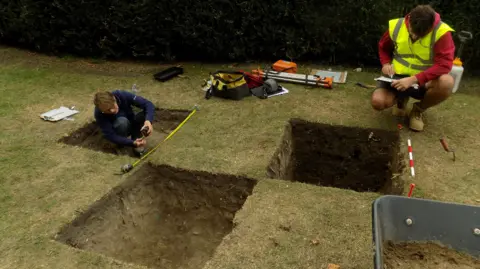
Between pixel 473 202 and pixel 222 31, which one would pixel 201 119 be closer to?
pixel 222 31

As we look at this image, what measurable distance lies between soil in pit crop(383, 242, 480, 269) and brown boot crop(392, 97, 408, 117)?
276cm

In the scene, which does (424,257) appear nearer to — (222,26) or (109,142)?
(109,142)

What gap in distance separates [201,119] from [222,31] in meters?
2.37

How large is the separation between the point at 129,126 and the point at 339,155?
2.62 meters

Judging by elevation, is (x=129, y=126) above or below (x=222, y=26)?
below

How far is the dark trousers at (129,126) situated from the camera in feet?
15.7

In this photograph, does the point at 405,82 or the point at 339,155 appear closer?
the point at 405,82

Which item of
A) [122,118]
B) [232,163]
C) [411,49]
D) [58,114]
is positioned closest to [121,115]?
[122,118]

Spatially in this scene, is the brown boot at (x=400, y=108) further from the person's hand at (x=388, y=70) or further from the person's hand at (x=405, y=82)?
the person's hand at (x=405, y=82)

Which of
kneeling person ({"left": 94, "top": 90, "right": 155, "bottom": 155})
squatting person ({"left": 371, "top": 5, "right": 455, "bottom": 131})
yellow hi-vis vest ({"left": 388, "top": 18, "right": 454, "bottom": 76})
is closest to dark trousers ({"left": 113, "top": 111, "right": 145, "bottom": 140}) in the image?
kneeling person ({"left": 94, "top": 90, "right": 155, "bottom": 155})

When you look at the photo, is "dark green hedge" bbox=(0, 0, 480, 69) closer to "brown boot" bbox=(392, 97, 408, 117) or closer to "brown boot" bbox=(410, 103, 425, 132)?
"brown boot" bbox=(392, 97, 408, 117)

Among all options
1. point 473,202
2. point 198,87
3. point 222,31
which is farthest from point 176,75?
point 473,202

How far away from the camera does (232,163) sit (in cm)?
433

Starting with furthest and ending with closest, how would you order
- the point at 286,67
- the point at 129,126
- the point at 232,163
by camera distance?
the point at 286,67
the point at 129,126
the point at 232,163
